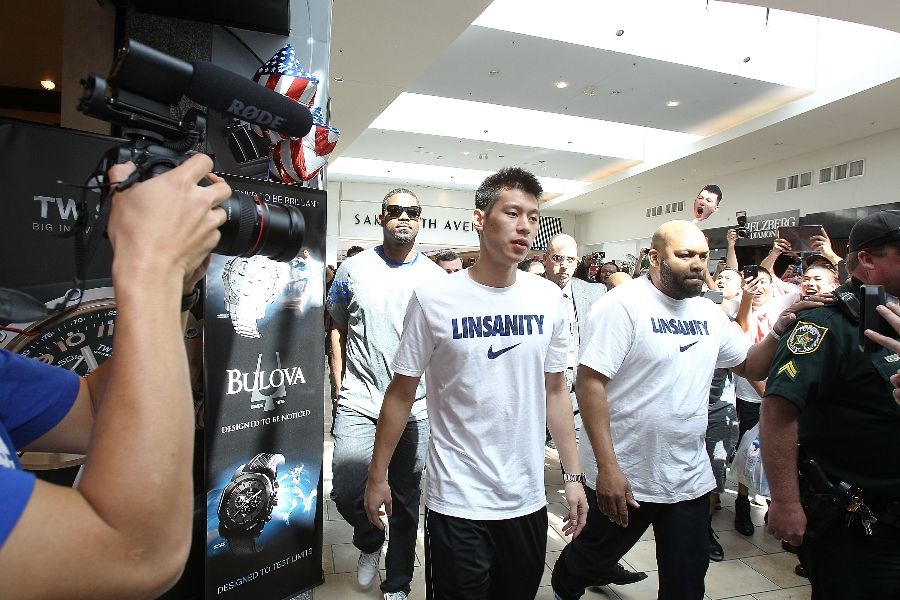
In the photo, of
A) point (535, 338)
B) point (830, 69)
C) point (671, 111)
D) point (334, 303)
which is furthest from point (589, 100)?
point (535, 338)

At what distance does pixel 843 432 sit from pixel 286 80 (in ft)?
7.62

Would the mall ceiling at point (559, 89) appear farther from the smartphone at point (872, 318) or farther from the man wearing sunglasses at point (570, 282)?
the smartphone at point (872, 318)

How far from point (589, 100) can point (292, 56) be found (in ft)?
31.9

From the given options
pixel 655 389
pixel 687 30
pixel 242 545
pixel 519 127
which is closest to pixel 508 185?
pixel 655 389

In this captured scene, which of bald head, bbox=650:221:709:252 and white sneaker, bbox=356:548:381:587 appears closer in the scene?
bald head, bbox=650:221:709:252

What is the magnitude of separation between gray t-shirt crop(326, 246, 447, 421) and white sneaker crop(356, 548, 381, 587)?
0.71 metres

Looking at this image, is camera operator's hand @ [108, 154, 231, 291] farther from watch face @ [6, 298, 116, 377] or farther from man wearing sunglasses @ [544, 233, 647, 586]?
man wearing sunglasses @ [544, 233, 647, 586]

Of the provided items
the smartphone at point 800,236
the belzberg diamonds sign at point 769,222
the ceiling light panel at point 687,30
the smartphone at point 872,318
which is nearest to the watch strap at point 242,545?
the smartphone at point 872,318

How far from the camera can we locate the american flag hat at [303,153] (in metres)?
2.33

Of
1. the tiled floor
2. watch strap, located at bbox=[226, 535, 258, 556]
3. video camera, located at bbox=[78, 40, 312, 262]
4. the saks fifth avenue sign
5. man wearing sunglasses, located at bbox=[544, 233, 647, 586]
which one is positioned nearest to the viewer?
video camera, located at bbox=[78, 40, 312, 262]

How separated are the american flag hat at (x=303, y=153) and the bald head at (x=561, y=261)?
2.34 metres

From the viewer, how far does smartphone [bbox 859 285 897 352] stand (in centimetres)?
161

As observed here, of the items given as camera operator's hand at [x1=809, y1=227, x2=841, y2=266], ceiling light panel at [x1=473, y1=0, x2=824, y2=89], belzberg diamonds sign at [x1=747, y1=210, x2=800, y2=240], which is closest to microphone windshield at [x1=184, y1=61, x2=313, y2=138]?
camera operator's hand at [x1=809, y1=227, x2=841, y2=266]

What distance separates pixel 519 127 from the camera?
13656mm
